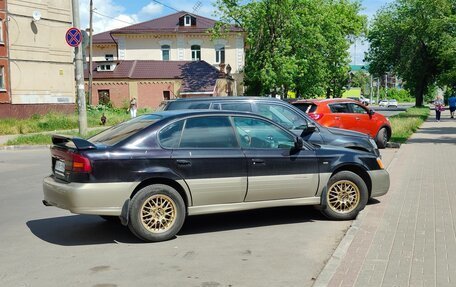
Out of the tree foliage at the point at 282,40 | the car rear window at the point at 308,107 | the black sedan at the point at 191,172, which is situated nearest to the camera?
the black sedan at the point at 191,172

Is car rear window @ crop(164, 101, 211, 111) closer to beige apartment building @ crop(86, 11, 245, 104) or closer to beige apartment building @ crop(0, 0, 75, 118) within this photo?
beige apartment building @ crop(0, 0, 75, 118)

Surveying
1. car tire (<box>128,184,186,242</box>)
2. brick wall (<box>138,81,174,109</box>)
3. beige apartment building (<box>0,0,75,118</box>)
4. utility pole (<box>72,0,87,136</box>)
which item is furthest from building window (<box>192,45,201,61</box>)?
car tire (<box>128,184,186,242</box>)

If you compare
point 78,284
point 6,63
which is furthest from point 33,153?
point 6,63

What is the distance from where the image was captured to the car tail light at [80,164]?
5812 millimetres

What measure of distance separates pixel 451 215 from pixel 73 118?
2422cm

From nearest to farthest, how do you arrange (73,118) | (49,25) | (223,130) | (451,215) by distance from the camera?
(223,130) → (451,215) → (73,118) → (49,25)

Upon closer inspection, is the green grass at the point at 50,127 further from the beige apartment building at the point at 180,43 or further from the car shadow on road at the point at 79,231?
the beige apartment building at the point at 180,43

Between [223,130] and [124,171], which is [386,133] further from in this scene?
[124,171]

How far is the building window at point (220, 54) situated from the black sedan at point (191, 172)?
51348 millimetres

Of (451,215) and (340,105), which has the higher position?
(340,105)

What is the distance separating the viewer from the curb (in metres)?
4.71

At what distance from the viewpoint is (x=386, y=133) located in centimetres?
1709

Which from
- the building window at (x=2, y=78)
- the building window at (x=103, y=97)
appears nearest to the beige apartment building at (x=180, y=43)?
the building window at (x=103, y=97)

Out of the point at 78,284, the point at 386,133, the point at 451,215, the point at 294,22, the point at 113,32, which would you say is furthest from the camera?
the point at 113,32
